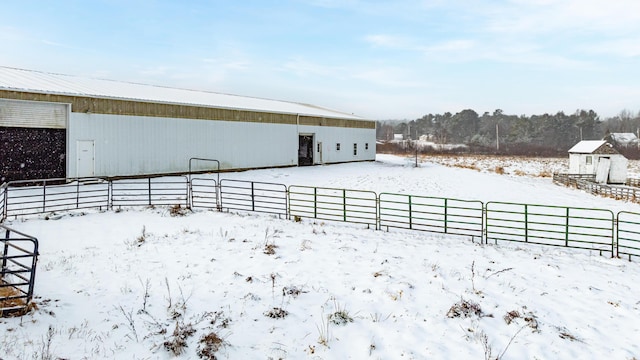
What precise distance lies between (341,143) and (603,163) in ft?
74.8

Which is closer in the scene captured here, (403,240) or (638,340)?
(638,340)

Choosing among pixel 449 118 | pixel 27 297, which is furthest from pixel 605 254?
pixel 449 118

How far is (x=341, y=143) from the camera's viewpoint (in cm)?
4225

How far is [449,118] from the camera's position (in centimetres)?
13662

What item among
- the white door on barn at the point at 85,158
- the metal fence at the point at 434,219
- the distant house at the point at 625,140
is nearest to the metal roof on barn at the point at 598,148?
the metal fence at the point at 434,219

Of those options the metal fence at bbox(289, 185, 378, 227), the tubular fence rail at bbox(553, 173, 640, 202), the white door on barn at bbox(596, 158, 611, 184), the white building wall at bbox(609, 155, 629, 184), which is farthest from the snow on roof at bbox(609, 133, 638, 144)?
the metal fence at bbox(289, 185, 378, 227)

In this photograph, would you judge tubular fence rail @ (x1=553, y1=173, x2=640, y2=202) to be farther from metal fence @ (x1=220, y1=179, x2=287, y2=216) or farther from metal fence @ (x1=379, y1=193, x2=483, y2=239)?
metal fence @ (x1=220, y1=179, x2=287, y2=216)

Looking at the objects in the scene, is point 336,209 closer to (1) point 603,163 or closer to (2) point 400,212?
(2) point 400,212

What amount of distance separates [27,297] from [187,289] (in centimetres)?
277

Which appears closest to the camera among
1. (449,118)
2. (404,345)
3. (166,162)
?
(404,345)

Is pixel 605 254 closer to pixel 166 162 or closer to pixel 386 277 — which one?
pixel 386 277

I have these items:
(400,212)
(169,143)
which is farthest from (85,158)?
(400,212)

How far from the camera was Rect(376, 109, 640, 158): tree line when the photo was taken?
298 feet

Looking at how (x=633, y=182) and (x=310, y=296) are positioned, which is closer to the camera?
(x=310, y=296)
